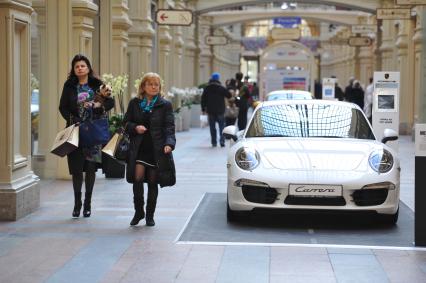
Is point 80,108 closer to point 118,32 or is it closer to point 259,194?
point 259,194

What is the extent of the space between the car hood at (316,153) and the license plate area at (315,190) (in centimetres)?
23

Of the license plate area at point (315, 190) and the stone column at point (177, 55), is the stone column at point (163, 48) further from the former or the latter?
the license plate area at point (315, 190)

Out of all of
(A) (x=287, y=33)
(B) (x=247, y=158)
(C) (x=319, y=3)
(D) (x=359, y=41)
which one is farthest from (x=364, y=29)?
(B) (x=247, y=158)

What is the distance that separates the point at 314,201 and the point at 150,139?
5.83 feet

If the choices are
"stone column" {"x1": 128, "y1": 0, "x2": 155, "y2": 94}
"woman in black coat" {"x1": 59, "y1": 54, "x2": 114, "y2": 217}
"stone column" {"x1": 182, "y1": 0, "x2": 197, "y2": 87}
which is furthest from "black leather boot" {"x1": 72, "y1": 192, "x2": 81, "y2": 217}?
"stone column" {"x1": 182, "y1": 0, "x2": 197, "y2": 87}

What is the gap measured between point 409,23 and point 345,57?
95.2ft

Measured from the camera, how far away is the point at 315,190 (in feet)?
27.6

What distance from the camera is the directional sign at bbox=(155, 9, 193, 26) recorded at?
2027 cm

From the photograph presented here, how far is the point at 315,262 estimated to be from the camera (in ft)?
22.7

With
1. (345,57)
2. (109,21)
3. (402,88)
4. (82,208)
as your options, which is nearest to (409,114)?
(402,88)

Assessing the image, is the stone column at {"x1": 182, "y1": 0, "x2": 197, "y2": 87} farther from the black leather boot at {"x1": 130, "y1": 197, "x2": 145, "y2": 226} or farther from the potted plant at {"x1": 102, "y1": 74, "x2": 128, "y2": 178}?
the black leather boot at {"x1": 130, "y1": 197, "x2": 145, "y2": 226}

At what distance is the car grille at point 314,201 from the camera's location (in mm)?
8461

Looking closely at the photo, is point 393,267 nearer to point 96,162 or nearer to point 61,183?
point 96,162

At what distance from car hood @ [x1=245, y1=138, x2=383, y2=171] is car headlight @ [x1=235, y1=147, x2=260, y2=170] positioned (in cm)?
8
